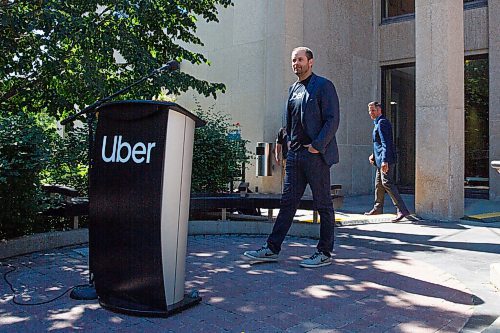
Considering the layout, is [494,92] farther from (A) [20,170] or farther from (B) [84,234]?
(A) [20,170]

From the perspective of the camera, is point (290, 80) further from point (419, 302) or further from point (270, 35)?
point (419, 302)

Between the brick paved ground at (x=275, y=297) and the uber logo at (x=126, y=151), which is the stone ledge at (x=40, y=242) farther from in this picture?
the uber logo at (x=126, y=151)

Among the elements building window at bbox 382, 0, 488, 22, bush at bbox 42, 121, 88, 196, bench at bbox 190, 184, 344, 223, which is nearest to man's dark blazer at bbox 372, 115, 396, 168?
bench at bbox 190, 184, 344, 223

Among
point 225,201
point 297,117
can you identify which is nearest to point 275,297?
point 297,117

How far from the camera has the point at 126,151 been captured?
316cm

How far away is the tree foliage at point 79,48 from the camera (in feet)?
18.3

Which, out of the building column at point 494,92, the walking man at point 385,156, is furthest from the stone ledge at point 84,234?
the building column at point 494,92

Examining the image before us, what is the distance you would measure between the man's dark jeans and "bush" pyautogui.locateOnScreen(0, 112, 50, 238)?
259 cm

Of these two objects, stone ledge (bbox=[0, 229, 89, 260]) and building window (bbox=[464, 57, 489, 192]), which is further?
building window (bbox=[464, 57, 489, 192])

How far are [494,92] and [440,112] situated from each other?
16.0 ft

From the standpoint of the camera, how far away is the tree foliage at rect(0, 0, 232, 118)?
18.3ft

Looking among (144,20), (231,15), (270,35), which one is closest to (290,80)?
(270,35)

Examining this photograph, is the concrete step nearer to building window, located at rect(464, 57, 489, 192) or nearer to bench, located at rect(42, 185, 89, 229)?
bench, located at rect(42, 185, 89, 229)

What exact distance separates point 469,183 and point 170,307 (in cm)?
1135
